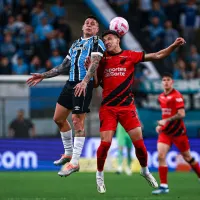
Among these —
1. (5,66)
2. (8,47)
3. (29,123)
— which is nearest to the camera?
(29,123)

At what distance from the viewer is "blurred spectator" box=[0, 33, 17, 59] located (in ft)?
82.1

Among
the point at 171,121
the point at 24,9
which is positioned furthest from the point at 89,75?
the point at 24,9

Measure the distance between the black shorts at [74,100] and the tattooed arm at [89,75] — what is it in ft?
1.25

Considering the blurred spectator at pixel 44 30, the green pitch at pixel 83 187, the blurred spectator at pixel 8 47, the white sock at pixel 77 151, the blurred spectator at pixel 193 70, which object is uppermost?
the blurred spectator at pixel 44 30

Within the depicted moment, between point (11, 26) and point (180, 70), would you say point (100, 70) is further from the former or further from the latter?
point (11, 26)

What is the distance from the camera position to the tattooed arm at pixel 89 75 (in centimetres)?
1324

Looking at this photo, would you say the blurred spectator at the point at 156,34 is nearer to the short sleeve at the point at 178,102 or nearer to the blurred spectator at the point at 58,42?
the blurred spectator at the point at 58,42

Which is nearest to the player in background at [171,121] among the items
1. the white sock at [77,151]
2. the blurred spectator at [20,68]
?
the white sock at [77,151]

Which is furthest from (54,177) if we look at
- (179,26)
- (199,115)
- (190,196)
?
(179,26)

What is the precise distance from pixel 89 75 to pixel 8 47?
12.2 m

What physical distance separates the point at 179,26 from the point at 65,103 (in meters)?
13.8

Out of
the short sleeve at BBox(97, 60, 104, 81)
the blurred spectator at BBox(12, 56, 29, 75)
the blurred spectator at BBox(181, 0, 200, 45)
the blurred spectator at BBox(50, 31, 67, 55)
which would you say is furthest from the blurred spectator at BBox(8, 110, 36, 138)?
the short sleeve at BBox(97, 60, 104, 81)

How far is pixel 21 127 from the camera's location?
76.3 feet

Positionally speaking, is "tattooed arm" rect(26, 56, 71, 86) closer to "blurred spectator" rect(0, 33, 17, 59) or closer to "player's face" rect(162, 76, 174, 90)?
"player's face" rect(162, 76, 174, 90)
